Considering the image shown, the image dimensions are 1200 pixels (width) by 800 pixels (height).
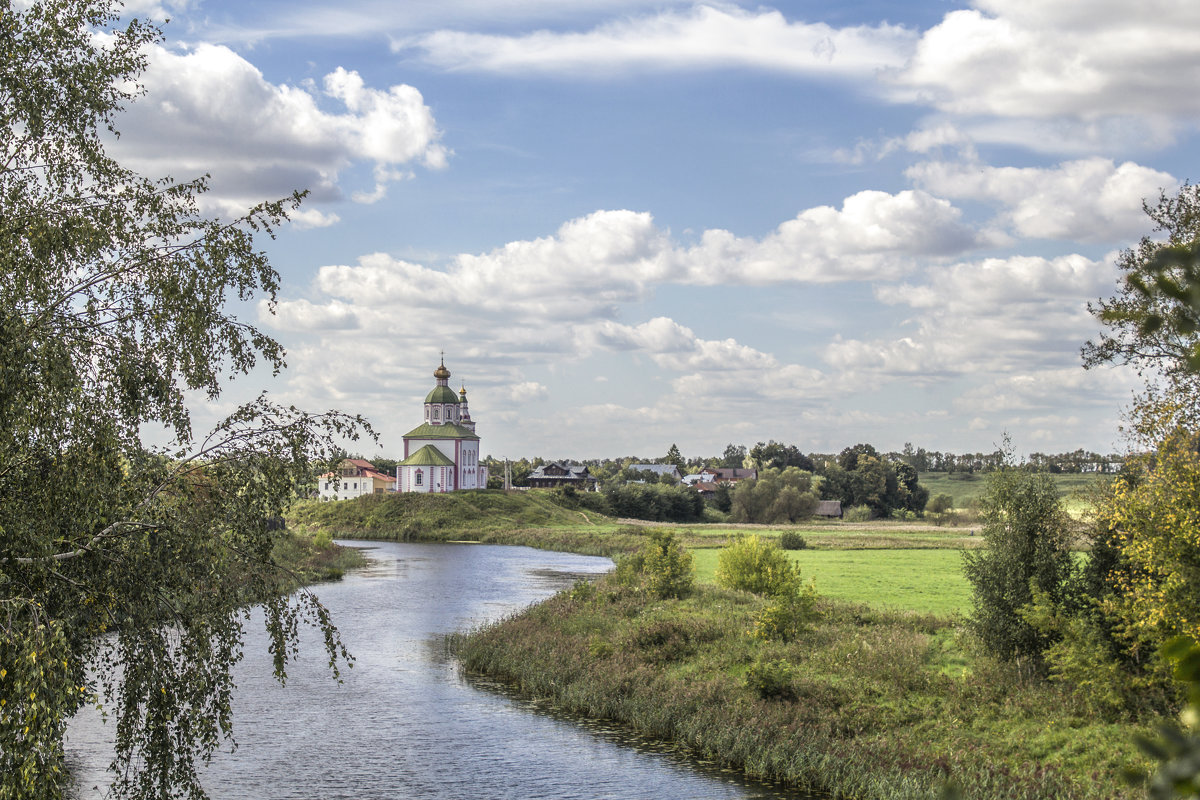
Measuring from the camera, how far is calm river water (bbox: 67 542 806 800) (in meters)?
19.6

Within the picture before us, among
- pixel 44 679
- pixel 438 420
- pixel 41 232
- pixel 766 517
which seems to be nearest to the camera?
pixel 44 679

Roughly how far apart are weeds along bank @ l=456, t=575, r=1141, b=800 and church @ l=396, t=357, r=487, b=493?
9603 cm

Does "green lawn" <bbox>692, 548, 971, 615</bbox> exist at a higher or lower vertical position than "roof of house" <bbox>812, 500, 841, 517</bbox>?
higher

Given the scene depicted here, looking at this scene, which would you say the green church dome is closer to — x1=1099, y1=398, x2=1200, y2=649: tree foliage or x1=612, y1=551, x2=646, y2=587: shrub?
x1=612, y1=551, x2=646, y2=587: shrub

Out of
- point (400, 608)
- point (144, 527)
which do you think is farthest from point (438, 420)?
point (144, 527)

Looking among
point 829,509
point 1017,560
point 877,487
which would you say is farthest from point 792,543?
point 877,487

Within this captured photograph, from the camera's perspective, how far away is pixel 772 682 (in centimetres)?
2373

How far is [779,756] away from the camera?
2058 cm

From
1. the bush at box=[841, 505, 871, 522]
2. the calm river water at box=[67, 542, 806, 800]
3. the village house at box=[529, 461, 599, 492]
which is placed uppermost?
the village house at box=[529, 461, 599, 492]

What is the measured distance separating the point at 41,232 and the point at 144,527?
3.92 meters

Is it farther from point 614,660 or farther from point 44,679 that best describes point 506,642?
point 44,679

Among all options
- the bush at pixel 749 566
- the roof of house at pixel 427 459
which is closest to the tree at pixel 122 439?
the bush at pixel 749 566

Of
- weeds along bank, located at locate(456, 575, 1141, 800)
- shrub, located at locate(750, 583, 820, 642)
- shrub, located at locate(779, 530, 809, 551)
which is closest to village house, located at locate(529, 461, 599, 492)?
shrub, located at locate(779, 530, 809, 551)

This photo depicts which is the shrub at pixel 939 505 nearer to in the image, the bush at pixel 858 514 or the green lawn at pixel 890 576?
the bush at pixel 858 514
